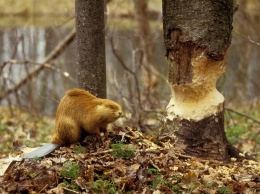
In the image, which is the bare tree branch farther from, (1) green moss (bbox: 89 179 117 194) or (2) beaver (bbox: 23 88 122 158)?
(1) green moss (bbox: 89 179 117 194)

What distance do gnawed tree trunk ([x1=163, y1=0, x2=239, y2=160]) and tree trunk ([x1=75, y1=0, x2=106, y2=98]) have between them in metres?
0.64

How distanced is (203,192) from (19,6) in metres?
19.9

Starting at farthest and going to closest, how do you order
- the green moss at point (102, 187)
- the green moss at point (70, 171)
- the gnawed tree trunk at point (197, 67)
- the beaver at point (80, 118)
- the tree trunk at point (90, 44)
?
1. the tree trunk at point (90, 44)
2. the gnawed tree trunk at point (197, 67)
3. the beaver at point (80, 118)
4. the green moss at point (70, 171)
5. the green moss at point (102, 187)

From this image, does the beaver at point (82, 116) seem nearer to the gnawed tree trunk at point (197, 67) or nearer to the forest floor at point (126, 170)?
the forest floor at point (126, 170)

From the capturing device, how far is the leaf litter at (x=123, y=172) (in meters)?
3.78

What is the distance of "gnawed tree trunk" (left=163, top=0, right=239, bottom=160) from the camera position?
172 inches

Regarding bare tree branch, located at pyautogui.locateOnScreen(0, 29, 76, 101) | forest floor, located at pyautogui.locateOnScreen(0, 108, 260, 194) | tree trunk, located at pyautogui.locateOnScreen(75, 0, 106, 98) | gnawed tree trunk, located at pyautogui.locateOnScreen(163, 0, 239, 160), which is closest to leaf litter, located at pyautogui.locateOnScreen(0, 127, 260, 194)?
forest floor, located at pyautogui.locateOnScreen(0, 108, 260, 194)

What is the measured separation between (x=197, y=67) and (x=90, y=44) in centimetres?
100

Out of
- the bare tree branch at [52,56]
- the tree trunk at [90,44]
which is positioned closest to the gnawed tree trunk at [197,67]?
the tree trunk at [90,44]

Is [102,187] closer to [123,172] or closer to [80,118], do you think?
[123,172]

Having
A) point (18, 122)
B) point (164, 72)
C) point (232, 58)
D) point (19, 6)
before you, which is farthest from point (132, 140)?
point (19, 6)

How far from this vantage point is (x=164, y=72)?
11.5 meters

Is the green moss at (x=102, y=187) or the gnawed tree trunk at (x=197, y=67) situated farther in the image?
the gnawed tree trunk at (x=197, y=67)

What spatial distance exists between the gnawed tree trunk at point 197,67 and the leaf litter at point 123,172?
24 centimetres
